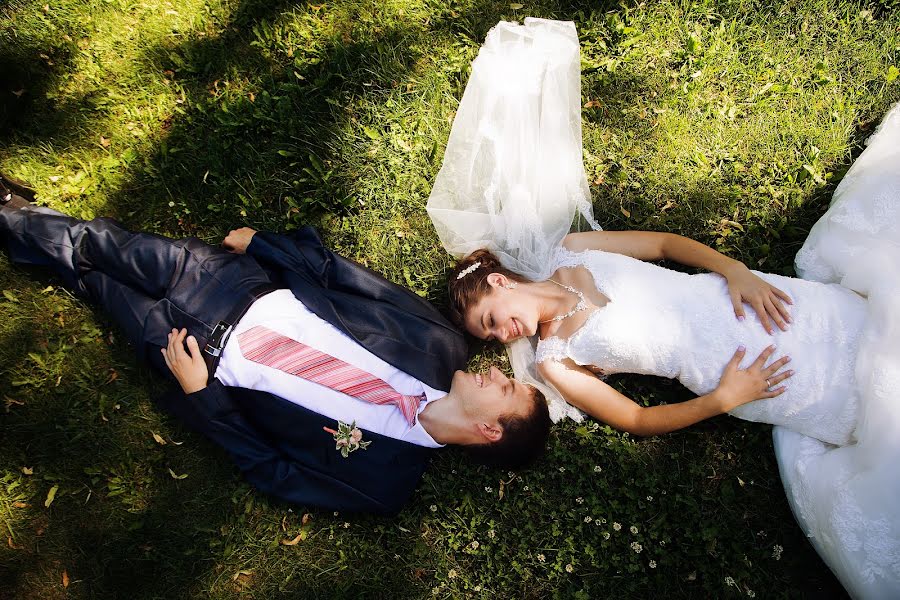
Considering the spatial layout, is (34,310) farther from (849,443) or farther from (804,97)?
(804,97)

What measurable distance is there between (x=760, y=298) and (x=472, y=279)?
6.11 feet

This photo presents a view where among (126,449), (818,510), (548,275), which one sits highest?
(548,275)

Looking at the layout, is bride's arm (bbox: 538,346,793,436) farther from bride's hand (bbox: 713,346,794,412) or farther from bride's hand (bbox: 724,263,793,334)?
bride's hand (bbox: 724,263,793,334)

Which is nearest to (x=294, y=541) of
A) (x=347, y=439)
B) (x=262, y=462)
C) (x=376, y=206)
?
(x=262, y=462)

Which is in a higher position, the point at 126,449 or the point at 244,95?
the point at 244,95

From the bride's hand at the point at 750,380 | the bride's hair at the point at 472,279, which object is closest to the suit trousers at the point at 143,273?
the bride's hair at the point at 472,279

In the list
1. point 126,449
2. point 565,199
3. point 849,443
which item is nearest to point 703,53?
point 565,199

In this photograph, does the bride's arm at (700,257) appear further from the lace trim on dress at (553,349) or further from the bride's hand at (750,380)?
the lace trim on dress at (553,349)

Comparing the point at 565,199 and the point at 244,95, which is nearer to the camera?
the point at 565,199

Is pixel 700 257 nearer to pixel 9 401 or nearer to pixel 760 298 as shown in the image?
pixel 760 298

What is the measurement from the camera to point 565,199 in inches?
164

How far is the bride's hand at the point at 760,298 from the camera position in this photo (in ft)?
12.4

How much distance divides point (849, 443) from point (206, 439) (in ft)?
14.2

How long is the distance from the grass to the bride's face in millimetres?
644
